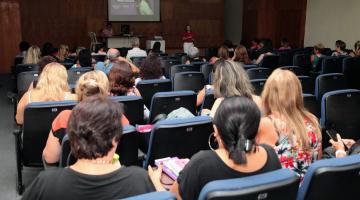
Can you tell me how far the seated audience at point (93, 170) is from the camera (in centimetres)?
161

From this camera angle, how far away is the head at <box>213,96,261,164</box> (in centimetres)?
183

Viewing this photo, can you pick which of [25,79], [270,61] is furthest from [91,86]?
[270,61]

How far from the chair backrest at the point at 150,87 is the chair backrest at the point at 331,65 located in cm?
372

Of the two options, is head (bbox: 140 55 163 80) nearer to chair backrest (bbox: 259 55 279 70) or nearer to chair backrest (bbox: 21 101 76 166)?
chair backrest (bbox: 21 101 76 166)

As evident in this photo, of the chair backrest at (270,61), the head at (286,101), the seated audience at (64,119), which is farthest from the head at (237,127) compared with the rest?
the chair backrest at (270,61)

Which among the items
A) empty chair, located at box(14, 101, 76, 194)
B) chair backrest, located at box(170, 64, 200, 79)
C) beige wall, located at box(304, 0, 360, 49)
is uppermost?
beige wall, located at box(304, 0, 360, 49)

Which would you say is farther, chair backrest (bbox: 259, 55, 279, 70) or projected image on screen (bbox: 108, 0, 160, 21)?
projected image on screen (bbox: 108, 0, 160, 21)

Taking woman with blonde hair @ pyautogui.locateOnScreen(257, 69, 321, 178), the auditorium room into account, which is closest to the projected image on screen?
the auditorium room

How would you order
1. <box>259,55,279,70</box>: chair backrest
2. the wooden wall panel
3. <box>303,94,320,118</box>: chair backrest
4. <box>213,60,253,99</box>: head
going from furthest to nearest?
the wooden wall panel < <box>259,55,279,70</box>: chair backrest < <box>303,94,320,118</box>: chair backrest < <box>213,60,253,99</box>: head

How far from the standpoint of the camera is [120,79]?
3.93m

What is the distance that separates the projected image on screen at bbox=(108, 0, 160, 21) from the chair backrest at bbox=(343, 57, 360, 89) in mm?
10060

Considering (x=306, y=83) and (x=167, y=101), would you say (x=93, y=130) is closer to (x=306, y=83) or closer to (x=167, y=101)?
(x=167, y=101)

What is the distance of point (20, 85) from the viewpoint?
565 centimetres

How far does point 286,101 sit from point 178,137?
790 mm
